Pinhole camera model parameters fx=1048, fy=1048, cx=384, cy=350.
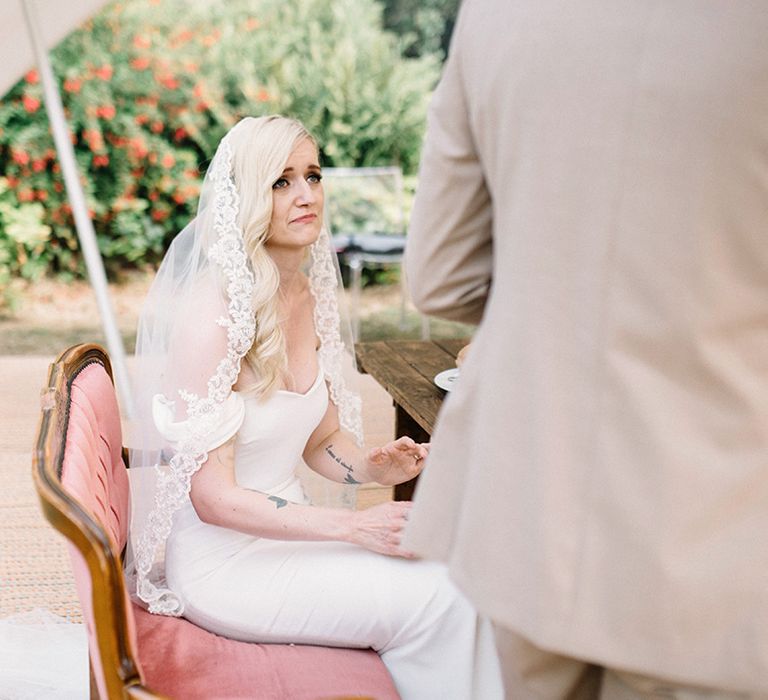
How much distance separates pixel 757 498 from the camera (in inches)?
41.6

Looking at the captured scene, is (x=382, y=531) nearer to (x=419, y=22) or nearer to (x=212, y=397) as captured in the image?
(x=212, y=397)

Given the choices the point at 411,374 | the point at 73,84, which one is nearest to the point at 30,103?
the point at 73,84

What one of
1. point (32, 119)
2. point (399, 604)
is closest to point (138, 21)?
point (32, 119)

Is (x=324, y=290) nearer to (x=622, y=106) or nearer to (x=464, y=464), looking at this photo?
(x=464, y=464)

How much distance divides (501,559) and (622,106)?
0.48 meters

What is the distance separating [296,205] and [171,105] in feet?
20.6

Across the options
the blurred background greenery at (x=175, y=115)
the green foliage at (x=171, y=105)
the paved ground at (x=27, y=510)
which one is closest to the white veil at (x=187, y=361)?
the paved ground at (x=27, y=510)

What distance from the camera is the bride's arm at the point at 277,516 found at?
179 cm

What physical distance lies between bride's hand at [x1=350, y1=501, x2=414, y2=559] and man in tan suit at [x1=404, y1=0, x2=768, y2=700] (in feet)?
2.16

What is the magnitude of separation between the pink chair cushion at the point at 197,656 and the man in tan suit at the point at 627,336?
60cm

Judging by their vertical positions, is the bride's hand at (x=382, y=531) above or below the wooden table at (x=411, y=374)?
above

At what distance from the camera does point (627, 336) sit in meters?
1.02

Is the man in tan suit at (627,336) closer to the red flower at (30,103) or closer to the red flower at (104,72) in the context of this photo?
the red flower at (30,103)

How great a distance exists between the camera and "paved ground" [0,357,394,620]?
3133mm
